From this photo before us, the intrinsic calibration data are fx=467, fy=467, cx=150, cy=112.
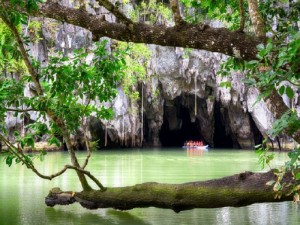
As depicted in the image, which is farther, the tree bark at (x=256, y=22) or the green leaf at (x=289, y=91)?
the tree bark at (x=256, y=22)

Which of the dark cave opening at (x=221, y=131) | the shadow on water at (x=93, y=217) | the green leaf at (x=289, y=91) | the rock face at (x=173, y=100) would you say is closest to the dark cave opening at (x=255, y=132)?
the rock face at (x=173, y=100)

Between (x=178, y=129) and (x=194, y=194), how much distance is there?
2412cm

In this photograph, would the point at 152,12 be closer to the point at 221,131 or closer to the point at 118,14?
the point at 221,131

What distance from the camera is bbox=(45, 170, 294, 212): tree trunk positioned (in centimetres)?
423

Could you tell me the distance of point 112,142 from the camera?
25.3m

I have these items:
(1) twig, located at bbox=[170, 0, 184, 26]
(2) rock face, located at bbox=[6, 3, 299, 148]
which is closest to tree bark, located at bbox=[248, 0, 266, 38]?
(1) twig, located at bbox=[170, 0, 184, 26]

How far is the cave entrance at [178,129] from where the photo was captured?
2743cm

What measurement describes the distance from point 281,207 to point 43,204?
10.8 feet

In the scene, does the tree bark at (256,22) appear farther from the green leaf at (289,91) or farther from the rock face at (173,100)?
the rock face at (173,100)

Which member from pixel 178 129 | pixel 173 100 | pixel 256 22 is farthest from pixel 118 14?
pixel 178 129

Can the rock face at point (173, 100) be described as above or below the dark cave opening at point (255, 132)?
above

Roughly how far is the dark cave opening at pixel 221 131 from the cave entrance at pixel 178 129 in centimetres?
114

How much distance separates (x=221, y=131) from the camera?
93.9 ft

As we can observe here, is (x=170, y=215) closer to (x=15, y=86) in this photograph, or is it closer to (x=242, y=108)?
(x=15, y=86)
